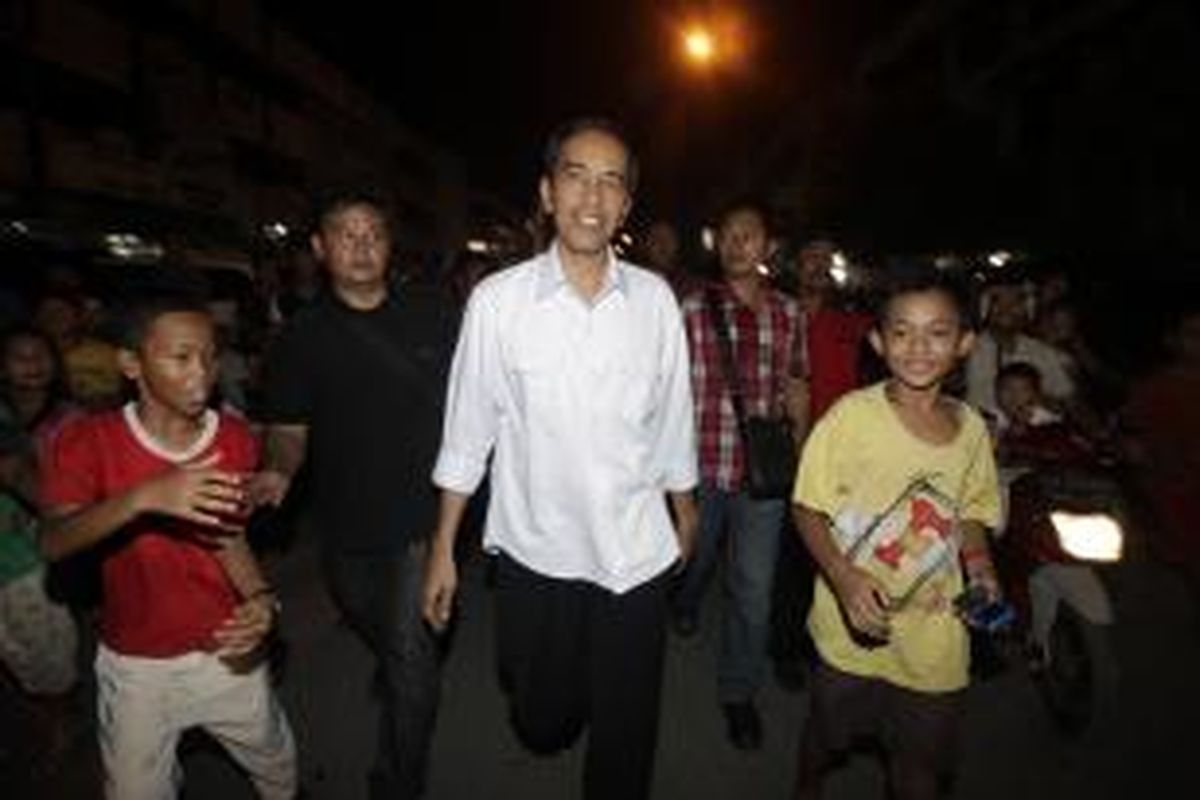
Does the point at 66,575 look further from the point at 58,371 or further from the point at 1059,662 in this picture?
the point at 1059,662

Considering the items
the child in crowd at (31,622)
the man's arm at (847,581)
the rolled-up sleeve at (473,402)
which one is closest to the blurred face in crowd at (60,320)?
the child in crowd at (31,622)

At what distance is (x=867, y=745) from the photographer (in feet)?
17.6

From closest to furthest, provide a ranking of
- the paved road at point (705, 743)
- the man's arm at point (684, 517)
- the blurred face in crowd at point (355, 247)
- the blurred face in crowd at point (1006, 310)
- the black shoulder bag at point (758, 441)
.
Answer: the man's arm at point (684, 517) < the blurred face in crowd at point (355, 247) < the paved road at point (705, 743) < the black shoulder bag at point (758, 441) < the blurred face in crowd at point (1006, 310)

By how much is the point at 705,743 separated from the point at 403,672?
1.67 metres

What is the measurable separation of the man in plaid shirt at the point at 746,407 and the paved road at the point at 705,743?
30cm

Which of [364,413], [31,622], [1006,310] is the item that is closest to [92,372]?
[31,622]

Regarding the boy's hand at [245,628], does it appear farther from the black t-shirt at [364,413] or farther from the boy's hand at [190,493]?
the black t-shirt at [364,413]

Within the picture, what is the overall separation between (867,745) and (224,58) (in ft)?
131

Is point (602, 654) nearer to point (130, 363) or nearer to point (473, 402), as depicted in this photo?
point (473, 402)

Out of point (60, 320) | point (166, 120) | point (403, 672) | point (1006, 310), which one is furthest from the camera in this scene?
point (166, 120)

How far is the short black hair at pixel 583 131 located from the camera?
3.87m

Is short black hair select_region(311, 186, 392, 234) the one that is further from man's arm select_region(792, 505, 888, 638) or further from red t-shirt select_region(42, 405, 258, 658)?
man's arm select_region(792, 505, 888, 638)

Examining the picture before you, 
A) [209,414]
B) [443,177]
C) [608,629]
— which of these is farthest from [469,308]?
[443,177]

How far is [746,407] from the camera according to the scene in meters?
5.64
